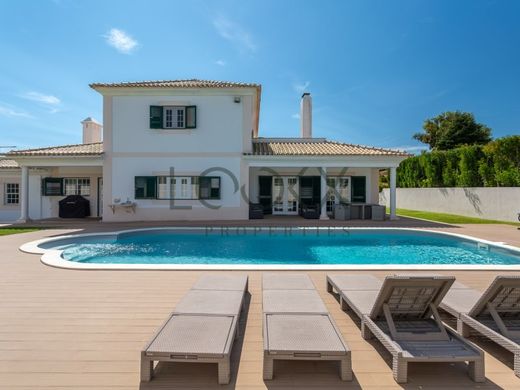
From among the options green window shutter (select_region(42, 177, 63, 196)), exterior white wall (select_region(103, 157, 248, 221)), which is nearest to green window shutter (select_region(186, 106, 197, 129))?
exterior white wall (select_region(103, 157, 248, 221))

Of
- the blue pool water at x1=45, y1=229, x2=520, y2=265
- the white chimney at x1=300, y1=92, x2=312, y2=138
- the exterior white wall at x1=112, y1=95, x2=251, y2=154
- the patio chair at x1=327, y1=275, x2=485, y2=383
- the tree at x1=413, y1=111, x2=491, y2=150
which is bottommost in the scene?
the blue pool water at x1=45, y1=229, x2=520, y2=265

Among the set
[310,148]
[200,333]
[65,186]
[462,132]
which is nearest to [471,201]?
[310,148]

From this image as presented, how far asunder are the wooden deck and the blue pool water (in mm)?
3551

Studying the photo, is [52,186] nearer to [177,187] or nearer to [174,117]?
[177,187]

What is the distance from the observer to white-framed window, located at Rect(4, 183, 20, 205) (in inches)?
625

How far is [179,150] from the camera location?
1439 centimetres

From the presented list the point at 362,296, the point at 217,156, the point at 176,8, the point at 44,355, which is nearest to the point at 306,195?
the point at 217,156

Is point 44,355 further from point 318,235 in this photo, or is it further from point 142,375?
point 318,235

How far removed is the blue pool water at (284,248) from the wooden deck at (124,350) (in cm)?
355

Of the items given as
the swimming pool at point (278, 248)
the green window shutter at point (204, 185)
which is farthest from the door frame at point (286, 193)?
the swimming pool at point (278, 248)

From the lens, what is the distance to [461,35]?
17906mm

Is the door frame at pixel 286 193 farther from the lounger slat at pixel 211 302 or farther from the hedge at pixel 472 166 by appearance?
the lounger slat at pixel 211 302

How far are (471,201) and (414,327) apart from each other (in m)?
18.0

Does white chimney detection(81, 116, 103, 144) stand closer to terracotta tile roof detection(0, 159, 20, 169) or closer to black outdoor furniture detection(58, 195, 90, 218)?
terracotta tile roof detection(0, 159, 20, 169)
